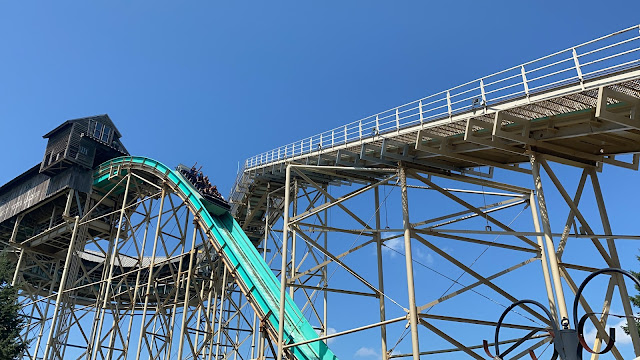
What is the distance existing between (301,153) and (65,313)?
16.8 metres

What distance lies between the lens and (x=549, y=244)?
12.5 m

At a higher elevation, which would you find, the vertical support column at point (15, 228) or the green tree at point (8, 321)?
the vertical support column at point (15, 228)

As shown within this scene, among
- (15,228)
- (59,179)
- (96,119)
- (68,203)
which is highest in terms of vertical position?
(96,119)

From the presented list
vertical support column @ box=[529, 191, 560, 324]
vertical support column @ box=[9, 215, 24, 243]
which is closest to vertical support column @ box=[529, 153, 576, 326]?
vertical support column @ box=[529, 191, 560, 324]

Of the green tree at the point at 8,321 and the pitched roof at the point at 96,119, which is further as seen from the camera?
the pitched roof at the point at 96,119

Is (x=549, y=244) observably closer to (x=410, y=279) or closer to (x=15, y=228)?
(x=410, y=279)

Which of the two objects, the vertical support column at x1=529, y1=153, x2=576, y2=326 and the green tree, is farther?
A: the green tree

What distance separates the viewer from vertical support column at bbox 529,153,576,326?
1146 cm

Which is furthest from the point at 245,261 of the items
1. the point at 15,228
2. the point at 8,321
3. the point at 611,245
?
the point at 15,228

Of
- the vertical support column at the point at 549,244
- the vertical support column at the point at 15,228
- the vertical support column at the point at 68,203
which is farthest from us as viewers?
the vertical support column at the point at 15,228

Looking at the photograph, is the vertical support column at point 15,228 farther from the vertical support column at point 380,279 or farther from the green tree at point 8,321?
the vertical support column at point 380,279

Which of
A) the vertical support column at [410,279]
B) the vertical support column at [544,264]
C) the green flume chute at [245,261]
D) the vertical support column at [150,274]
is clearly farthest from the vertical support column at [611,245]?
the vertical support column at [150,274]

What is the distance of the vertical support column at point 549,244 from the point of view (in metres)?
11.5

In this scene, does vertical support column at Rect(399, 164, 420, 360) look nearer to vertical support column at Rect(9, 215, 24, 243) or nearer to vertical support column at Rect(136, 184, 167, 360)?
vertical support column at Rect(136, 184, 167, 360)
